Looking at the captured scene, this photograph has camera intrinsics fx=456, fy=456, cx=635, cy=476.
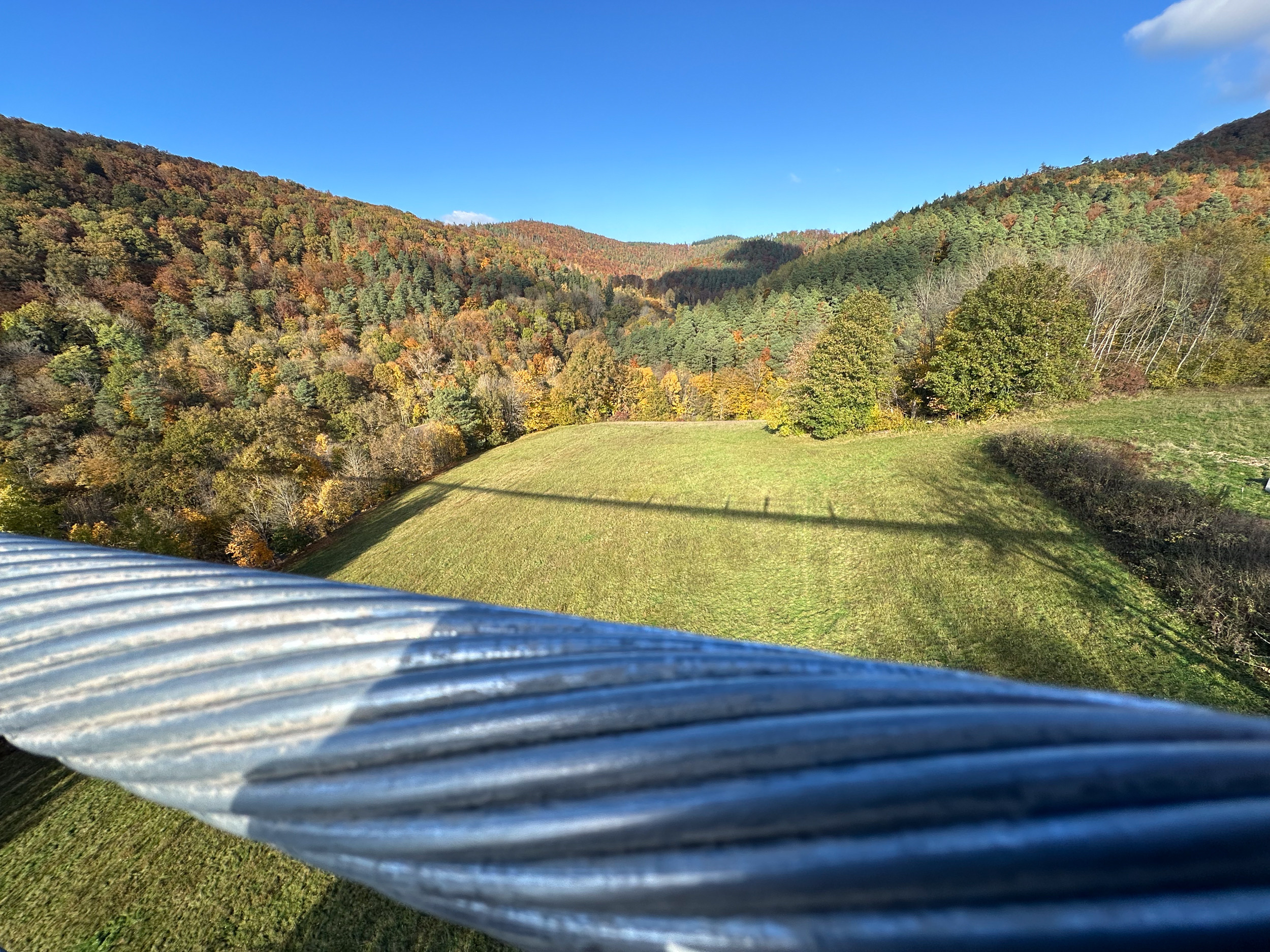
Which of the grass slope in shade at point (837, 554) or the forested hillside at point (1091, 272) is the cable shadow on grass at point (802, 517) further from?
the forested hillside at point (1091, 272)

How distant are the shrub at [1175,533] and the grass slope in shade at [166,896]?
38.0 feet

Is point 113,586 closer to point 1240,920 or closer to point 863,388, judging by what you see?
point 1240,920

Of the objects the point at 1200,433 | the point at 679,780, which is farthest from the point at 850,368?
the point at 679,780

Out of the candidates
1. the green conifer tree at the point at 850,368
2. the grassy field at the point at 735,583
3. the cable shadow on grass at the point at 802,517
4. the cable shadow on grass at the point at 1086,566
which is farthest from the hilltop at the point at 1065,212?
the cable shadow on grass at the point at 802,517

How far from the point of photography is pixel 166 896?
6.45m

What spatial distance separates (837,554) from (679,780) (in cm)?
1329

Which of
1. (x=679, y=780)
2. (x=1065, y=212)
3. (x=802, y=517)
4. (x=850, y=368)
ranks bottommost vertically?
(x=802, y=517)

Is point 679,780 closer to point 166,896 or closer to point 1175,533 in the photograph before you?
point 166,896

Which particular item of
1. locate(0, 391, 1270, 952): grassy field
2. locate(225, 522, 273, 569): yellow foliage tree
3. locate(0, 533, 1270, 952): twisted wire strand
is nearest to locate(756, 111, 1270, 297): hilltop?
locate(0, 391, 1270, 952): grassy field

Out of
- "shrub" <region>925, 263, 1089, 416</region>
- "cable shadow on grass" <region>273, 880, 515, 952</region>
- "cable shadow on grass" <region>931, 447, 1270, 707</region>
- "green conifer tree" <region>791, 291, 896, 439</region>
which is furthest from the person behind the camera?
"green conifer tree" <region>791, 291, 896, 439</region>

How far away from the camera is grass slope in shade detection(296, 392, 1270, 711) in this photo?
316 inches

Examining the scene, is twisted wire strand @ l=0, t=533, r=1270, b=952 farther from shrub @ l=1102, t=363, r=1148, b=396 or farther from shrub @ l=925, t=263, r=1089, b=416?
shrub @ l=1102, t=363, r=1148, b=396

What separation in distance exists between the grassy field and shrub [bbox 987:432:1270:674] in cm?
42

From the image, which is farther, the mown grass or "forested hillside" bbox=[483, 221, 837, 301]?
"forested hillside" bbox=[483, 221, 837, 301]
